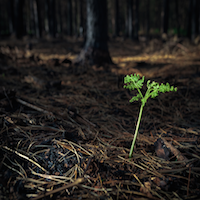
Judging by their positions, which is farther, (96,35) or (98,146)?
(96,35)

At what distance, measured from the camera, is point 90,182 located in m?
1.27

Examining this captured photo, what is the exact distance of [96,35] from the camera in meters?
5.05

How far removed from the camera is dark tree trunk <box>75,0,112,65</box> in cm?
489

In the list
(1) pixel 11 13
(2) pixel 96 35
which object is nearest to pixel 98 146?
(2) pixel 96 35

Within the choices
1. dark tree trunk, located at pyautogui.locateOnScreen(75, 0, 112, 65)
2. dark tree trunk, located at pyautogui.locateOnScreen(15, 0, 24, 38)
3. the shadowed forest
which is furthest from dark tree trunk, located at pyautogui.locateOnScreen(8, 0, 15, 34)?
the shadowed forest

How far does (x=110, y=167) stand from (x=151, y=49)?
8.26m

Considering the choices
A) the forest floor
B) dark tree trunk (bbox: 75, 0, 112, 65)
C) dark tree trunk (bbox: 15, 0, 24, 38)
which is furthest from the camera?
dark tree trunk (bbox: 15, 0, 24, 38)

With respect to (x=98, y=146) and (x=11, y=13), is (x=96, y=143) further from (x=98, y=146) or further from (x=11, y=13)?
(x=11, y=13)

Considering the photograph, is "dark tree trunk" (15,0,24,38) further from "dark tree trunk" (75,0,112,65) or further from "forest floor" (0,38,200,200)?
"forest floor" (0,38,200,200)

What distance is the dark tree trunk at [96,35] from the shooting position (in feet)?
16.1

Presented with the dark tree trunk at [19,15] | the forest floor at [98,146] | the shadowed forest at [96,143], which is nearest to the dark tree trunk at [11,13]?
the dark tree trunk at [19,15]

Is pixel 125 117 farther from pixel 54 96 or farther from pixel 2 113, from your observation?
pixel 2 113

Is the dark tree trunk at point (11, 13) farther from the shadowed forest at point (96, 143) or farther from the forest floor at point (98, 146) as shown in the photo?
the forest floor at point (98, 146)

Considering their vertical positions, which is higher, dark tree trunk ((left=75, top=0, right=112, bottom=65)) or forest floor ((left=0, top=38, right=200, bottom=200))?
dark tree trunk ((left=75, top=0, right=112, bottom=65))
